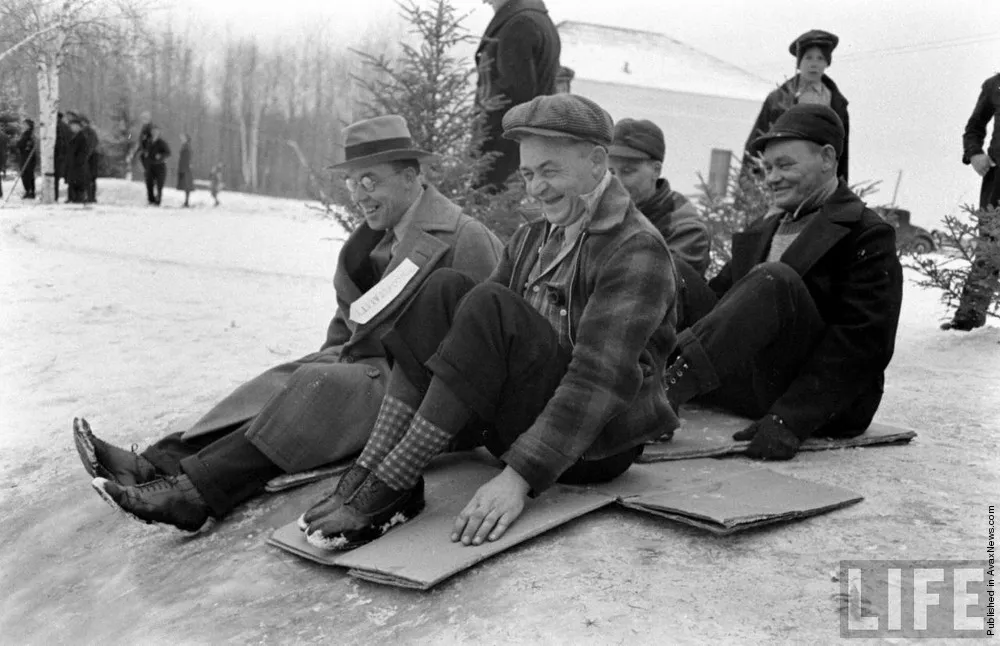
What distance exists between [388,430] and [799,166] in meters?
1.88

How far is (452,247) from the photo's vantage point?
3715 millimetres

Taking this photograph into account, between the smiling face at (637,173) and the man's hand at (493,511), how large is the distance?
204 centimetres

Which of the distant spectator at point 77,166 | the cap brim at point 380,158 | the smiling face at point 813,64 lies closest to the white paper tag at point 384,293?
the cap brim at point 380,158

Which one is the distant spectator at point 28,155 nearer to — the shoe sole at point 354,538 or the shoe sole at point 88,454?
the shoe sole at point 88,454

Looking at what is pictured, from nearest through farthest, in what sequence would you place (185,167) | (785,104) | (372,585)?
(372,585)
(785,104)
(185,167)

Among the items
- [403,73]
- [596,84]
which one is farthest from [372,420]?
[596,84]

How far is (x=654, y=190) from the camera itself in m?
4.55

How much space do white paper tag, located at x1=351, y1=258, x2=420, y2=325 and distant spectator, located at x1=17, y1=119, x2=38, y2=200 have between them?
64.0 feet

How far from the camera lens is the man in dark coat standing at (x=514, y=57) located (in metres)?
5.82

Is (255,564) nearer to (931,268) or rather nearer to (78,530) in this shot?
(78,530)

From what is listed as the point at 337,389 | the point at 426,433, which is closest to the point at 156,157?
the point at 337,389

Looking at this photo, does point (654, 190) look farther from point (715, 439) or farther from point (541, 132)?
point (541, 132)

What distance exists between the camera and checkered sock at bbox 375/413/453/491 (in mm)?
2781

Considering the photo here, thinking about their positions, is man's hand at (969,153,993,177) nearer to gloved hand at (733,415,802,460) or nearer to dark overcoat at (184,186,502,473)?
gloved hand at (733,415,802,460)
